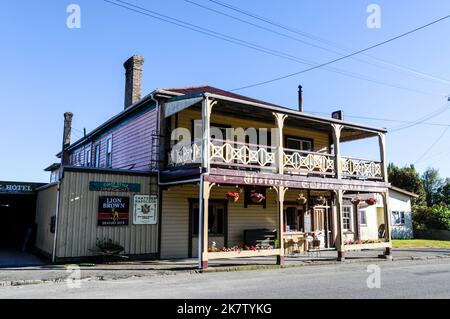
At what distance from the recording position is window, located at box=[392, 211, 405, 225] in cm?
3312

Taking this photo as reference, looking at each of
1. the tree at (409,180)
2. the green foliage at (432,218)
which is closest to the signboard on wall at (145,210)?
the green foliage at (432,218)

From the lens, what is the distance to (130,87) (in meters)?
20.6

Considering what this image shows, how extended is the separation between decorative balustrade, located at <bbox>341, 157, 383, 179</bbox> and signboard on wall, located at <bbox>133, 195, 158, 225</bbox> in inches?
330

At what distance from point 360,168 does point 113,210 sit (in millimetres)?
11088

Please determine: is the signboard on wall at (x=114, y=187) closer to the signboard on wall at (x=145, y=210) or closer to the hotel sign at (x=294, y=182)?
the signboard on wall at (x=145, y=210)

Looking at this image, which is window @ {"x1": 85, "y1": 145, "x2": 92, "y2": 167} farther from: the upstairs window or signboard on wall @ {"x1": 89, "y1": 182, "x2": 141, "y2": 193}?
signboard on wall @ {"x1": 89, "y1": 182, "x2": 141, "y2": 193}

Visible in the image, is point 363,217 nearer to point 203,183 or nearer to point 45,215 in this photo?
point 203,183

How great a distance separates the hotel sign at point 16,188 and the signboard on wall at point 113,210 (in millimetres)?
7550

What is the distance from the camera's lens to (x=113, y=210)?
14984 millimetres

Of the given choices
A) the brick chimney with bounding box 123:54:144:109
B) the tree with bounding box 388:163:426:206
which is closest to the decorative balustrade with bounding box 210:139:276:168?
the brick chimney with bounding box 123:54:144:109

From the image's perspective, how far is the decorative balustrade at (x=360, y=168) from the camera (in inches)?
715

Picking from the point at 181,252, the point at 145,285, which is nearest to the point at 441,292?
the point at 145,285
